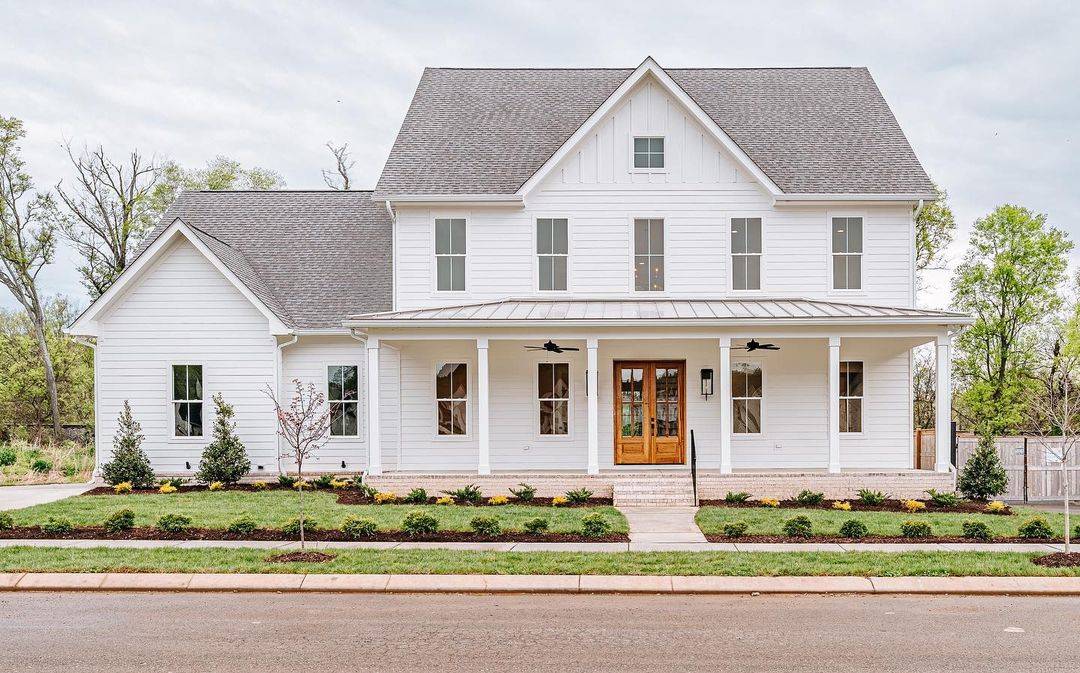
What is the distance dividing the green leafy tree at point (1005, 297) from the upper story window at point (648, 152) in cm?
1209

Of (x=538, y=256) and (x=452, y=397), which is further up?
(x=538, y=256)

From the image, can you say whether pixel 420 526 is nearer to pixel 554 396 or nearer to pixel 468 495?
pixel 468 495

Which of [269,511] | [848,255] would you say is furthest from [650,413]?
[269,511]

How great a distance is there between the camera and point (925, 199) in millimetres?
17922

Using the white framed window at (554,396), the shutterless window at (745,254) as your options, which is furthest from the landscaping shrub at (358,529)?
the shutterless window at (745,254)

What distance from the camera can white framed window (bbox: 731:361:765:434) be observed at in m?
18.4

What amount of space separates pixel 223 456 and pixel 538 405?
703cm

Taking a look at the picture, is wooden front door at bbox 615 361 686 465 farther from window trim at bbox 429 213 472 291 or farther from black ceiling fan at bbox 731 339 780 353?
window trim at bbox 429 213 472 291

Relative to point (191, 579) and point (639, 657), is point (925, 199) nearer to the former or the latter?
point (639, 657)

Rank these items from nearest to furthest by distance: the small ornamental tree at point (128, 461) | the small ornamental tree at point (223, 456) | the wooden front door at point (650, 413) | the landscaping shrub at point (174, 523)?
the landscaping shrub at point (174, 523)
the small ornamental tree at point (128, 461)
the small ornamental tree at point (223, 456)
the wooden front door at point (650, 413)

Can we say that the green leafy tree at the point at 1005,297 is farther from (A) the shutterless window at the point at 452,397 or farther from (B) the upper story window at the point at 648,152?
(A) the shutterless window at the point at 452,397

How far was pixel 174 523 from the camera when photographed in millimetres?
12281

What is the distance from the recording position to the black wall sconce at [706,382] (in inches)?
717

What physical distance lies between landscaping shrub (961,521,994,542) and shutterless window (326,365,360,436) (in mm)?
12814
